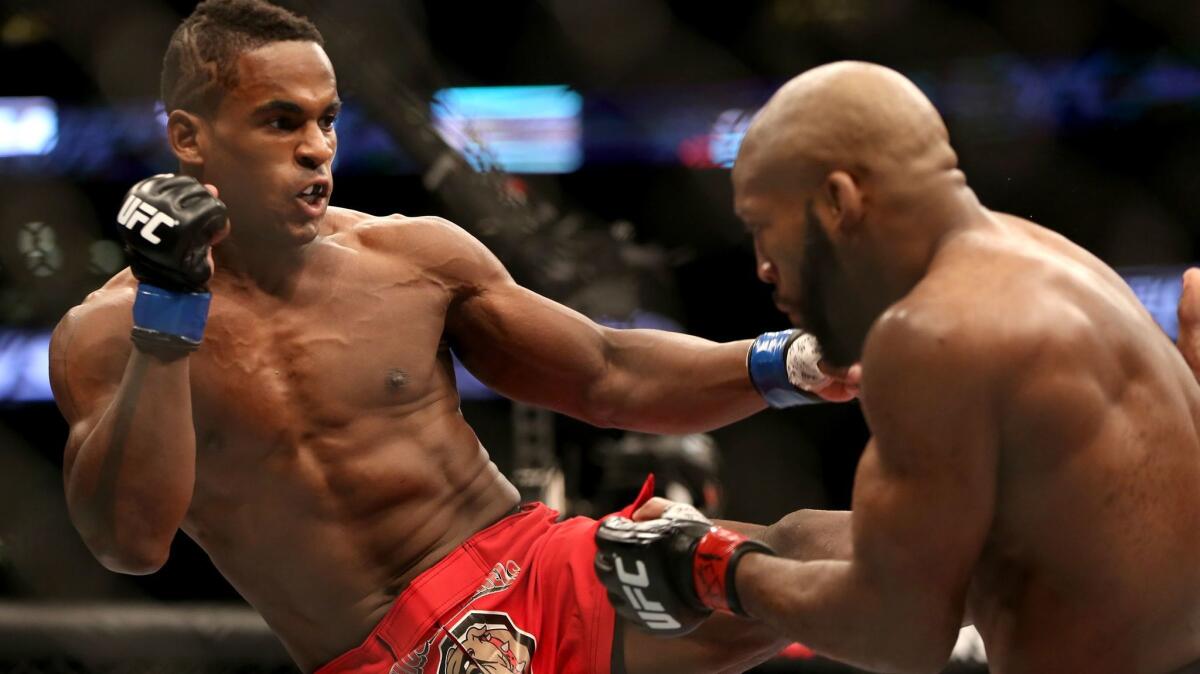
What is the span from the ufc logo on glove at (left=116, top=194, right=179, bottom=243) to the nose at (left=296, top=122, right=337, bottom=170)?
26 centimetres

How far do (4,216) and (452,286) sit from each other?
2.18 metres

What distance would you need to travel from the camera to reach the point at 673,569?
1495 millimetres

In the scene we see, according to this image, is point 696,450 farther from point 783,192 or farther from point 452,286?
point 783,192

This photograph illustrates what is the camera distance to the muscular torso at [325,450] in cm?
186

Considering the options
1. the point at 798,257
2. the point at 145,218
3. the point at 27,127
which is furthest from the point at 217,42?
the point at 27,127

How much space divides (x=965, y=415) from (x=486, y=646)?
81 cm

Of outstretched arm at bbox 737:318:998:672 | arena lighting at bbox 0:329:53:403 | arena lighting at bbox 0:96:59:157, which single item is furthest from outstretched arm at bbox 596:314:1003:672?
arena lighting at bbox 0:96:59:157

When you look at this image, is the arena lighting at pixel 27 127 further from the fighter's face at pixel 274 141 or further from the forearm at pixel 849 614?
the forearm at pixel 849 614

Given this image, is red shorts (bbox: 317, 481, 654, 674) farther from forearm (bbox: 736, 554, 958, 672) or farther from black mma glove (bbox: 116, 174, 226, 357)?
black mma glove (bbox: 116, 174, 226, 357)

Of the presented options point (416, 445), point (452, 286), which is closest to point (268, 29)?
point (452, 286)

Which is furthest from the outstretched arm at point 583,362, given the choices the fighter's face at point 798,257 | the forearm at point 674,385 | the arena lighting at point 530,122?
the arena lighting at point 530,122

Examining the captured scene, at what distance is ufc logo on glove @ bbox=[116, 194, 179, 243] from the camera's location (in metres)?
1.63

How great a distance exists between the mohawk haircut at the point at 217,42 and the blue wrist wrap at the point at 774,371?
0.76m

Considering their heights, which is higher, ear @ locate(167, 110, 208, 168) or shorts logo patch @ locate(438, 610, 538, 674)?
ear @ locate(167, 110, 208, 168)
